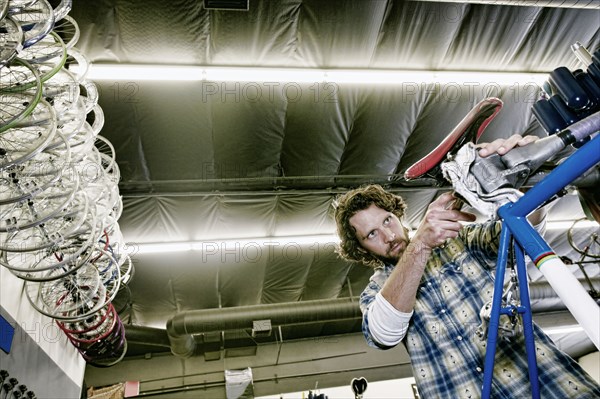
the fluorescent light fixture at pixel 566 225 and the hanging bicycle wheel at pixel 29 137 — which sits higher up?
the fluorescent light fixture at pixel 566 225

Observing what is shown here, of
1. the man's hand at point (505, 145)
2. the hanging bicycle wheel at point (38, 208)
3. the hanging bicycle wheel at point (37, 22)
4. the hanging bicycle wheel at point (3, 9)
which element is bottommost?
the man's hand at point (505, 145)

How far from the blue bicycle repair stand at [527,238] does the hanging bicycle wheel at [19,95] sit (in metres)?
2.52

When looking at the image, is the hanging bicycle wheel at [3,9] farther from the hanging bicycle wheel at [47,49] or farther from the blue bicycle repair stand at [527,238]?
the blue bicycle repair stand at [527,238]

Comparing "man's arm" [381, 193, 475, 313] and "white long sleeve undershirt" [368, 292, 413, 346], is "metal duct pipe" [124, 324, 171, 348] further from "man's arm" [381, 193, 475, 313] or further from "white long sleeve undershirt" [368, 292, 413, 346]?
"man's arm" [381, 193, 475, 313]

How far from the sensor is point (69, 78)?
2863 millimetres

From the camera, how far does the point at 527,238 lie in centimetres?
111

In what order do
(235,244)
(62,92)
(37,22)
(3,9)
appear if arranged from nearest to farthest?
(3,9)
(37,22)
(62,92)
(235,244)

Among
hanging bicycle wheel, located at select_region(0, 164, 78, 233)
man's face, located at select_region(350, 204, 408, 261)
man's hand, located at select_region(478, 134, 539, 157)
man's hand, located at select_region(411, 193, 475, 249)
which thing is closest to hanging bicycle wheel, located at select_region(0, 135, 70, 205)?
hanging bicycle wheel, located at select_region(0, 164, 78, 233)

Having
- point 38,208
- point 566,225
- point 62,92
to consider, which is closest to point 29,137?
point 62,92

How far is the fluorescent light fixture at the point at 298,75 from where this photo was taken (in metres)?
3.71

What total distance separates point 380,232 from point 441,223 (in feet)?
1.82

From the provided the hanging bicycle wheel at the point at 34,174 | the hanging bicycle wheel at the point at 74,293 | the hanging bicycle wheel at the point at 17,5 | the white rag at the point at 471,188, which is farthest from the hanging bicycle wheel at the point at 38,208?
the white rag at the point at 471,188

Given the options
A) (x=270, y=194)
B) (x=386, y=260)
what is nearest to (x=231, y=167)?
(x=270, y=194)

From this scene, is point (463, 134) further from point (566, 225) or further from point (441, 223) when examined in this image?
point (566, 225)
